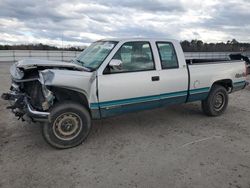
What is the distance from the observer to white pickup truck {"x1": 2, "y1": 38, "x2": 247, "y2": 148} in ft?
12.8

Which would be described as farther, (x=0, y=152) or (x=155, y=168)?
(x=0, y=152)

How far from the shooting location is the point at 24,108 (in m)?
3.95

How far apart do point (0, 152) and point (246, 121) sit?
208 inches

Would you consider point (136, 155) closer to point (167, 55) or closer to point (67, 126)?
point (67, 126)

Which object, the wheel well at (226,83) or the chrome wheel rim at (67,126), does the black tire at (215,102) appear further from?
the chrome wheel rim at (67,126)

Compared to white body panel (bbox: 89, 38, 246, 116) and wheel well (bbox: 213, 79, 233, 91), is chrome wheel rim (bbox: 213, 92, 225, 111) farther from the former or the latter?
white body panel (bbox: 89, 38, 246, 116)

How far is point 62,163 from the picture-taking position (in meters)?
3.59

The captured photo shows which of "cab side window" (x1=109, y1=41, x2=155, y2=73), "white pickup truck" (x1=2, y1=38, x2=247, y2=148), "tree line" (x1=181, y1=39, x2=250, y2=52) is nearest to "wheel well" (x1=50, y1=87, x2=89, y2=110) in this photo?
"white pickup truck" (x1=2, y1=38, x2=247, y2=148)

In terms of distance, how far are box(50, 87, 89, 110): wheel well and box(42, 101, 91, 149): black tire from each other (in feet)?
0.46

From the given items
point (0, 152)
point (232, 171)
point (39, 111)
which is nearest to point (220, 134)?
point (232, 171)

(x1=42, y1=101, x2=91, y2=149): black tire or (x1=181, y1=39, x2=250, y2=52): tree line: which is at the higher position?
(x1=181, y1=39, x2=250, y2=52): tree line

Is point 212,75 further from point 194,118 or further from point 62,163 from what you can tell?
point 62,163

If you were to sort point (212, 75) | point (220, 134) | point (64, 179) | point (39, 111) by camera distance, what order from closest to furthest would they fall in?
1. point (64, 179)
2. point (39, 111)
3. point (220, 134)
4. point (212, 75)

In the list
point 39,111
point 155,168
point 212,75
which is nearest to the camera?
point 155,168
